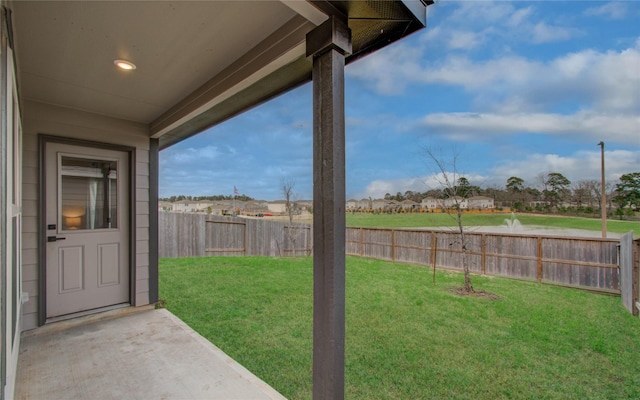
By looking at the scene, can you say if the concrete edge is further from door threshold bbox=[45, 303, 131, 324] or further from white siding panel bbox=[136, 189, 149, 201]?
white siding panel bbox=[136, 189, 149, 201]

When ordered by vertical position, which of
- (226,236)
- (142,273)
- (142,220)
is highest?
(142,220)

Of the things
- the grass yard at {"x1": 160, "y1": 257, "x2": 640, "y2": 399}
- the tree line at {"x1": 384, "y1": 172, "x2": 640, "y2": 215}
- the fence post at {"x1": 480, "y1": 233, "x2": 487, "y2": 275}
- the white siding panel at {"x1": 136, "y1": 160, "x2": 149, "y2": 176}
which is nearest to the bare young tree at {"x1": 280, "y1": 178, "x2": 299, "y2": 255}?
the grass yard at {"x1": 160, "y1": 257, "x2": 640, "y2": 399}

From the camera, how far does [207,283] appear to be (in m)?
5.39

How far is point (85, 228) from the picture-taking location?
3203 mm

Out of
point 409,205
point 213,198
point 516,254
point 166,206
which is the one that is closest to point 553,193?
point 516,254

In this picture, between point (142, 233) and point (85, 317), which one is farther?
point (142, 233)

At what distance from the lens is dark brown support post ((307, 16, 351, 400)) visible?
1.37 metres

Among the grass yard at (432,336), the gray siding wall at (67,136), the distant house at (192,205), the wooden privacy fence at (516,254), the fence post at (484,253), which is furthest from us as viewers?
the distant house at (192,205)

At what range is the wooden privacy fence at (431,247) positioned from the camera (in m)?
5.29

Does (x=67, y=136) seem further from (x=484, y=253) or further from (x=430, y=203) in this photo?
(x=484, y=253)

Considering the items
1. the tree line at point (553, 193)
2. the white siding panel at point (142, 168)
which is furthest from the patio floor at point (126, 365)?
the tree line at point (553, 193)

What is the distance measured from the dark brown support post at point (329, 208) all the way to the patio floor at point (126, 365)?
2.73 ft

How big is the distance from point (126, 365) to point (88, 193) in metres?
2.08

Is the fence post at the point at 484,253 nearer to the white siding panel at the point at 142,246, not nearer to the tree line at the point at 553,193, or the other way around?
the tree line at the point at 553,193
